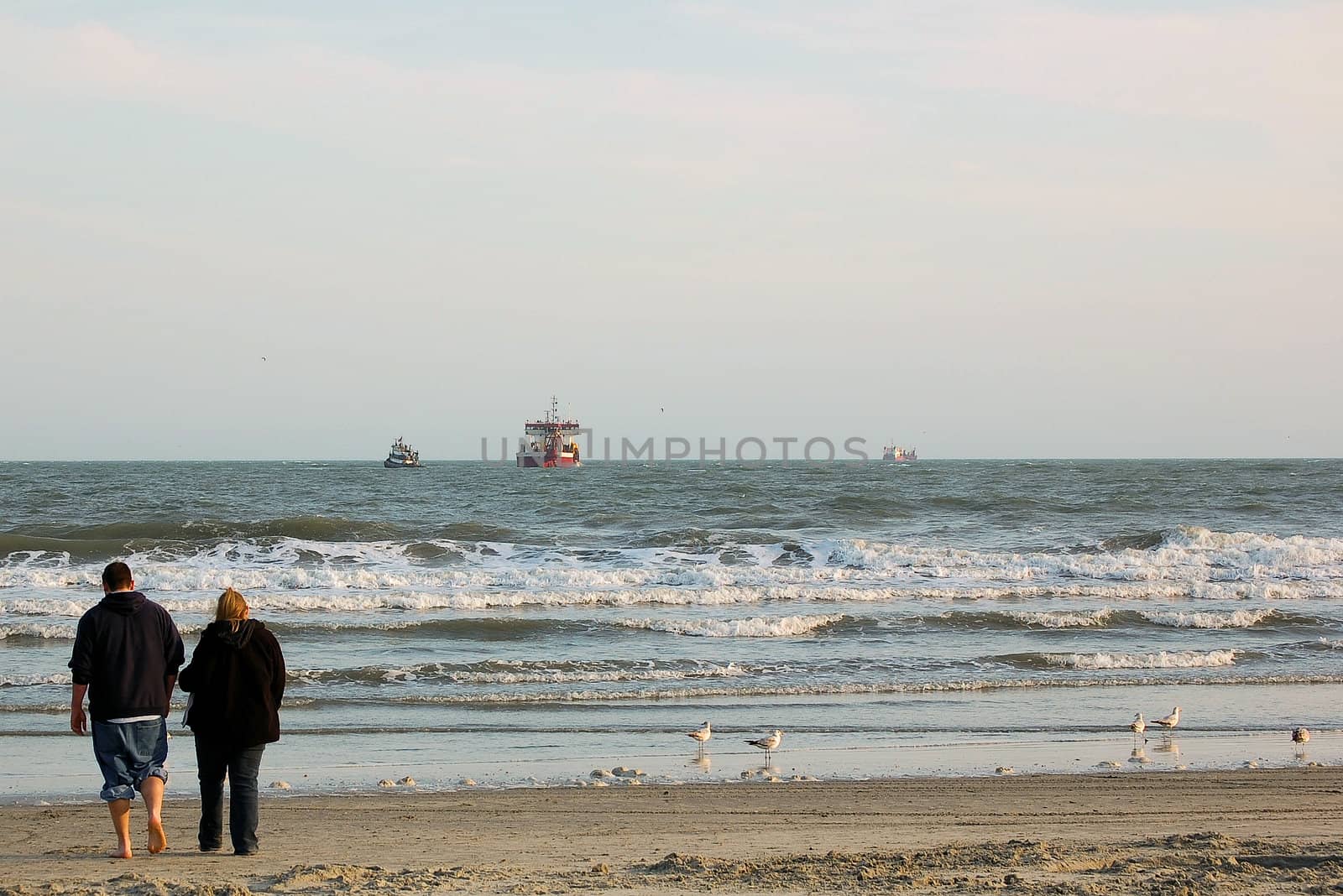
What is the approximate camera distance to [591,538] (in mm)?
29359

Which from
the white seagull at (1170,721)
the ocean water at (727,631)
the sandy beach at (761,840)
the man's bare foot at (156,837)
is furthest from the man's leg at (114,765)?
the white seagull at (1170,721)

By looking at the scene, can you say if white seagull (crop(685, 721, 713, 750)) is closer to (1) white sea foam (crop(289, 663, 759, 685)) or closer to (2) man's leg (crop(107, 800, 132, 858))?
(1) white sea foam (crop(289, 663, 759, 685))

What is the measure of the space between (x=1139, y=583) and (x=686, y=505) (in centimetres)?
1915

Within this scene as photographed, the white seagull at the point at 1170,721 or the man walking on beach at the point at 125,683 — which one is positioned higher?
the man walking on beach at the point at 125,683

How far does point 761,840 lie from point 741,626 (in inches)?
384

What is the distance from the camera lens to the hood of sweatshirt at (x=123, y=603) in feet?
19.1

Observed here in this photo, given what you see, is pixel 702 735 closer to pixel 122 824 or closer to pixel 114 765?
pixel 122 824

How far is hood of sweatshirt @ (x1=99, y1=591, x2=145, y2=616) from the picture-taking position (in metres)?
5.83

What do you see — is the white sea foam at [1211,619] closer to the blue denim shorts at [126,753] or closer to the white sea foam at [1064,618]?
the white sea foam at [1064,618]

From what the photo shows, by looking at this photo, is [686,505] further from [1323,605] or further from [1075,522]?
[1323,605]

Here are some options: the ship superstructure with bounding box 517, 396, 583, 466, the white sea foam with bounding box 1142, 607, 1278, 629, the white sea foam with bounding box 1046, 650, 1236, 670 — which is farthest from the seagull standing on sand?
the ship superstructure with bounding box 517, 396, 583, 466

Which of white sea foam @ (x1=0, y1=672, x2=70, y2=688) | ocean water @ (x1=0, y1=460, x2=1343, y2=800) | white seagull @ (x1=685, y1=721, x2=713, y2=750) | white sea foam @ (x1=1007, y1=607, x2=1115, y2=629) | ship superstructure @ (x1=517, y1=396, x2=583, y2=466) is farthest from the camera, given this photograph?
ship superstructure @ (x1=517, y1=396, x2=583, y2=466)

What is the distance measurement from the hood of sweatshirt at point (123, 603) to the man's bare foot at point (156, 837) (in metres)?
1.11

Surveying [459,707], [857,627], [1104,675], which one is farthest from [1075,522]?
[459,707]
